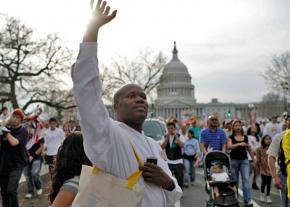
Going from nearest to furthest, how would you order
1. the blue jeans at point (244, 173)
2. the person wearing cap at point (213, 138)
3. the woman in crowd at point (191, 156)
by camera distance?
the blue jeans at point (244, 173), the person wearing cap at point (213, 138), the woman in crowd at point (191, 156)

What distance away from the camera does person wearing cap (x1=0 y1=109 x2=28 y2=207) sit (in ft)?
20.8

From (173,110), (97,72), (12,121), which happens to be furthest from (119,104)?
(173,110)

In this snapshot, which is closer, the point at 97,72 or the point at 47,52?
the point at 97,72

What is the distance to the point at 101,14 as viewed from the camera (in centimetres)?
229

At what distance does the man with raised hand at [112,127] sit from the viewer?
7.32 ft

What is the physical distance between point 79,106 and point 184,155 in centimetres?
1055

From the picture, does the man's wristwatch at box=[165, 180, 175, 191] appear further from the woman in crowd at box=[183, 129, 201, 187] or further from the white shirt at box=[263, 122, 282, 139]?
the white shirt at box=[263, 122, 282, 139]

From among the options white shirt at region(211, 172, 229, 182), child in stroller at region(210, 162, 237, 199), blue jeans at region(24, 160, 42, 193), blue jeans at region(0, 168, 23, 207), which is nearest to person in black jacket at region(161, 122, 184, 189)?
child in stroller at region(210, 162, 237, 199)

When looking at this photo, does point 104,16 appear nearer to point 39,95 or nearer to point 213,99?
point 39,95

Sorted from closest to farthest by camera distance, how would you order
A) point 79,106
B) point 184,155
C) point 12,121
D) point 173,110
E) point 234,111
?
point 79,106, point 12,121, point 184,155, point 173,110, point 234,111

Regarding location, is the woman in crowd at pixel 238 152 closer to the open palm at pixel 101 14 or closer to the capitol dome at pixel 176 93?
the open palm at pixel 101 14

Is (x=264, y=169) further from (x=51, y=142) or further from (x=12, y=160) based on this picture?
(x=12, y=160)

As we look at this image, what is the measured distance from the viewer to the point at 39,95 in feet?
124

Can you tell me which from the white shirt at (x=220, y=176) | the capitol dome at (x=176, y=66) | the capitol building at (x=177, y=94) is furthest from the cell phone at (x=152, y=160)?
the capitol dome at (x=176, y=66)
